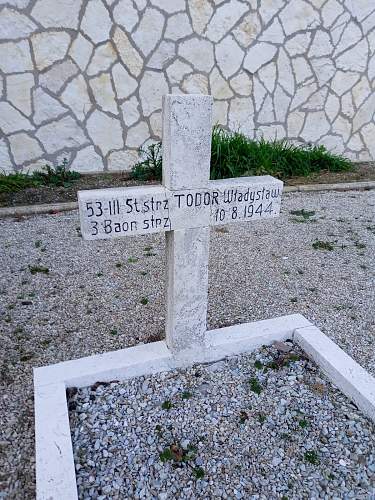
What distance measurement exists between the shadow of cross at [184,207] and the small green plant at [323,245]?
77.2 inches

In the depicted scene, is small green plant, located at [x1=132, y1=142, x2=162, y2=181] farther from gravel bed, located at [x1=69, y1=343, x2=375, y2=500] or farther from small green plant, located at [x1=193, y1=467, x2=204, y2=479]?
small green plant, located at [x1=193, y1=467, x2=204, y2=479]

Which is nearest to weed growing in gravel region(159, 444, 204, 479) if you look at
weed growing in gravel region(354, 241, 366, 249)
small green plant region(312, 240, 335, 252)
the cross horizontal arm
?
the cross horizontal arm

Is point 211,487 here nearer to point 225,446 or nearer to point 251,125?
point 225,446

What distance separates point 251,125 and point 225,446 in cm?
505

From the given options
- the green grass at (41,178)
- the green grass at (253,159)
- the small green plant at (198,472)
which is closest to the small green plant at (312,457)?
the small green plant at (198,472)

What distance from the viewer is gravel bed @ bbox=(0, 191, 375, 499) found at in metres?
2.25

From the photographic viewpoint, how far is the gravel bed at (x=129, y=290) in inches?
88.6

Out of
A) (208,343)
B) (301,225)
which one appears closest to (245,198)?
(208,343)

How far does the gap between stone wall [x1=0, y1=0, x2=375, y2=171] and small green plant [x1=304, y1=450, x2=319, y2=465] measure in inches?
177

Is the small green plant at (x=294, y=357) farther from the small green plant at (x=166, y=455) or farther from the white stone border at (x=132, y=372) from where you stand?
the small green plant at (x=166, y=455)

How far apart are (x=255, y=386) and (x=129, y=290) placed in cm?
131

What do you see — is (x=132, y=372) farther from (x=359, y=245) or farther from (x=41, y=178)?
(x=41, y=178)

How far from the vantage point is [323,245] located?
3869 mm

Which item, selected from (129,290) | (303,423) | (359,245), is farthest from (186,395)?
(359,245)
